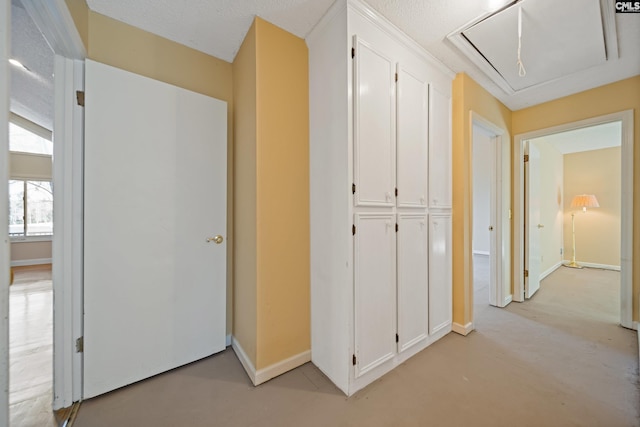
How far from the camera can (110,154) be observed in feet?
4.67

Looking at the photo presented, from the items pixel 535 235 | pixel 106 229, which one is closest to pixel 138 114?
pixel 106 229

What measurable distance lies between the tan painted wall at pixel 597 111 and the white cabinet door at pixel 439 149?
1563 millimetres

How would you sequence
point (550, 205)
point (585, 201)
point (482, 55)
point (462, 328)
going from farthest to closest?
point (585, 201) → point (550, 205) → point (462, 328) → point (482, 55)

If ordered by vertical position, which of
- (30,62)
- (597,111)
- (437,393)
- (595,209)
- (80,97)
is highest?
(30,62)

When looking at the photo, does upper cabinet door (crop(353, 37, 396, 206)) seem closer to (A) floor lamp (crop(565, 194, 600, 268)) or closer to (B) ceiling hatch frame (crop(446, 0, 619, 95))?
(B) ceiling hatch frame (crop(446, 0, 619, 95))

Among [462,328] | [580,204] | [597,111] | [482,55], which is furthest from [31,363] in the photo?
[580,204]

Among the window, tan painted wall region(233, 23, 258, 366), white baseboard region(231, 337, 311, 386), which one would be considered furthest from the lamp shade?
the window

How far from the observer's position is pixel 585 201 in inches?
178

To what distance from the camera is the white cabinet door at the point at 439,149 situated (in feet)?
6.37

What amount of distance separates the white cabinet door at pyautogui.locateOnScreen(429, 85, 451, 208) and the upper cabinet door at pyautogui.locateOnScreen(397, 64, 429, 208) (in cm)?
7

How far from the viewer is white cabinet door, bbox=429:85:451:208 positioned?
1.94m

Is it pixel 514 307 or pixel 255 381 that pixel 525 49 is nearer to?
pixel 514 307

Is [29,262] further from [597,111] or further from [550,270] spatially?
[550,270]

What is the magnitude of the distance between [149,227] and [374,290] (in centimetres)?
155
